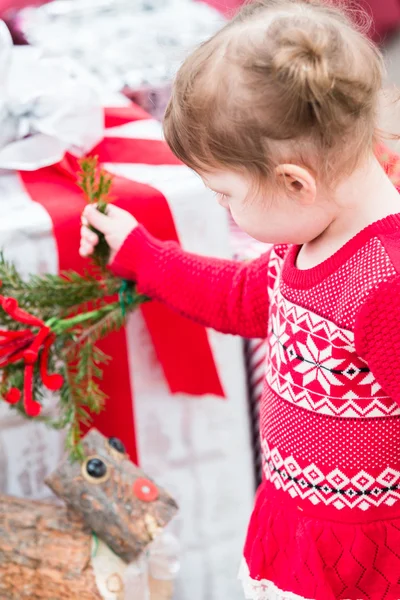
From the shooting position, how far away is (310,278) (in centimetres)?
74

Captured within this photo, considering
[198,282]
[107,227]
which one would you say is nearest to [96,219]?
[107,227]

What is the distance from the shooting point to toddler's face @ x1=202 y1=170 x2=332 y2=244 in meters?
0.69

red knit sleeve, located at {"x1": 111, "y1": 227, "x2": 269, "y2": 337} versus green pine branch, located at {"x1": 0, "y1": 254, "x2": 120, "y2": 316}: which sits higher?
red knit sleeve, located at {"x1": 111, "y1": 227, "x2": 269, "y2": 337}

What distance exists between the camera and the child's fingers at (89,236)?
916 mm

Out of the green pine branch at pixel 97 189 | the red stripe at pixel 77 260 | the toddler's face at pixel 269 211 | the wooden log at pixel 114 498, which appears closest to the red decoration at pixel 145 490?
the wooden log at pixel 114 498

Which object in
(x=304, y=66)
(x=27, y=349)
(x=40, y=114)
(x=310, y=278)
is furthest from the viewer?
(x=40, y=114)

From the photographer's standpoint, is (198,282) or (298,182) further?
(198,282)

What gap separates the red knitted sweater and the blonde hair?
99 millimetres

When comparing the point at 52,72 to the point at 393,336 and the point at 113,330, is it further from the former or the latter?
the point at 393,336

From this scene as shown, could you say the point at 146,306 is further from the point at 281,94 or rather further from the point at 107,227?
the point at 281,94

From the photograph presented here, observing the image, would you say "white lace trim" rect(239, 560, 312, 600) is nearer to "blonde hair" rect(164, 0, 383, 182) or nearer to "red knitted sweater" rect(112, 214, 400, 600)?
"red knitted sweater" rect(112, 214, 400, 600)

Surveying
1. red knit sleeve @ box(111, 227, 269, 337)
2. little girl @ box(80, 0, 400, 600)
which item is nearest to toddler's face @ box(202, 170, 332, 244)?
little girl @ box(80, 0, 400, 600)

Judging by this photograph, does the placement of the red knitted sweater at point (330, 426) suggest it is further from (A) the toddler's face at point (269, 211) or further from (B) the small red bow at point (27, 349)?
(B) the small red bow at point (27, 349)

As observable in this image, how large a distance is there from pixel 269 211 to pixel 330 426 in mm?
210
